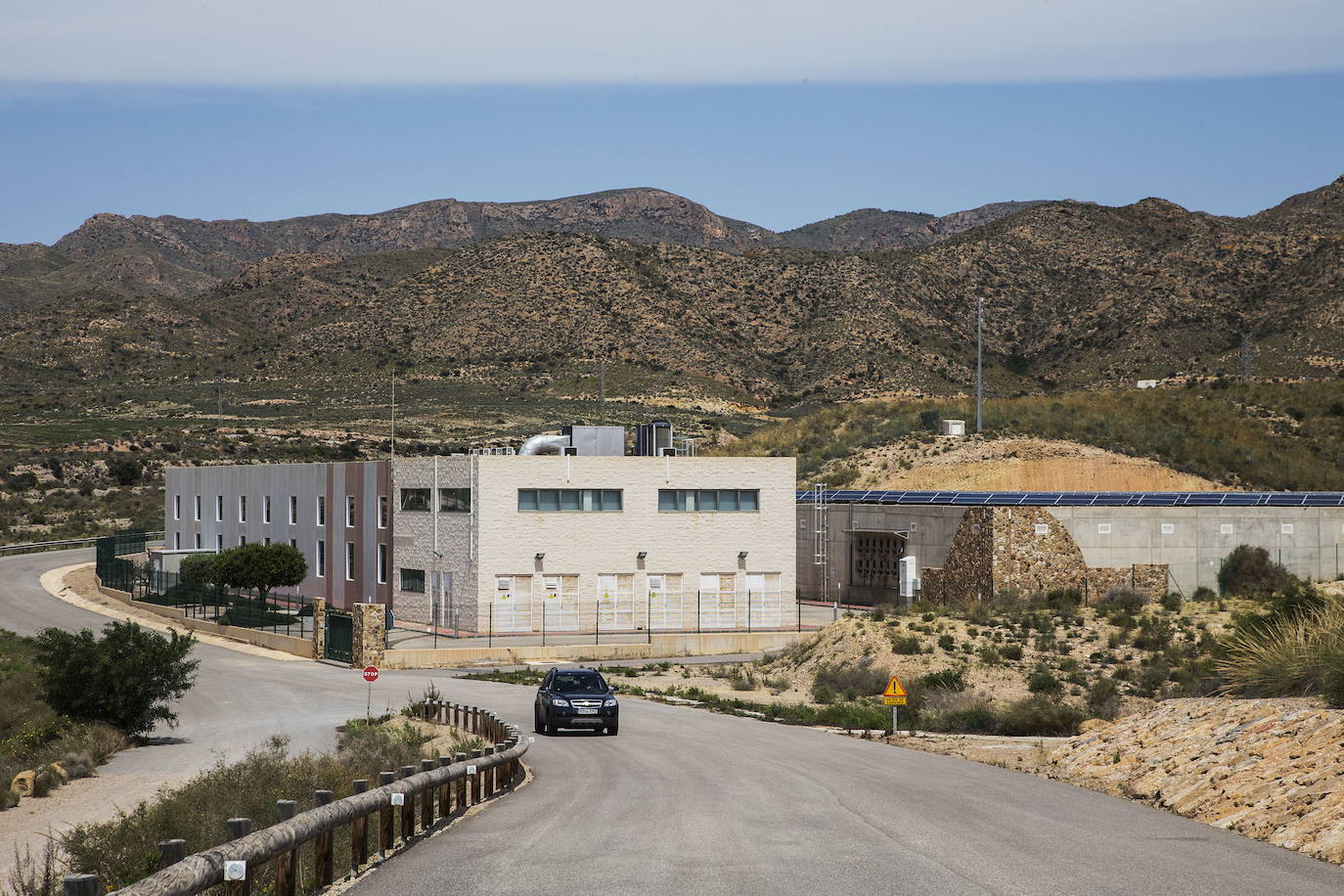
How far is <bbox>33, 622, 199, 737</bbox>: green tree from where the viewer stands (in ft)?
113

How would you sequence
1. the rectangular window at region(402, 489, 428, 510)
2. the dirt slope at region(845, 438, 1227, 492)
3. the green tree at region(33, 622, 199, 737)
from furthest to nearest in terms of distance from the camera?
the dirt slope at region(845, 438, 1227, 492) → the rectangular window at region(402, 489, 428, 510) → the green tree at region(33, 622, 199, 737)

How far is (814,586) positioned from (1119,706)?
3720cm

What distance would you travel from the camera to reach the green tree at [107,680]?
113ft

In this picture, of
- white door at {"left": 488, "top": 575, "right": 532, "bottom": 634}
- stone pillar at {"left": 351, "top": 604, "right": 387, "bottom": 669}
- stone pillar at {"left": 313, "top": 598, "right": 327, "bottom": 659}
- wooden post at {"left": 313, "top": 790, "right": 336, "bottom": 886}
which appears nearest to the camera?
wooden post at {"left": 313, "top": 790, "right": 336, "bottom": 886}

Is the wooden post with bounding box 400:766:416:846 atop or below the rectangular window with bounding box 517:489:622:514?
below

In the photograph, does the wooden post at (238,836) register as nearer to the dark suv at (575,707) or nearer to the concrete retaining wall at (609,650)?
the dark suv at (575,707)

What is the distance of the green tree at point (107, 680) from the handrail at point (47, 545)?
174ft

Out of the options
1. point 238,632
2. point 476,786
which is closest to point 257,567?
point 238,632

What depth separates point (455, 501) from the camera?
56.0m

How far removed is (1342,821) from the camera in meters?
13.7

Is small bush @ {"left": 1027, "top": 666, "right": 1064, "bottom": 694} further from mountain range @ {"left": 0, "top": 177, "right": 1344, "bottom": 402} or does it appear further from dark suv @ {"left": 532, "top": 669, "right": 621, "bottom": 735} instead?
mountain range @ {"left": 0, "top": 177, "right": 1344, "bottom": 402}

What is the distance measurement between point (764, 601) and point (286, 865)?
48341mm

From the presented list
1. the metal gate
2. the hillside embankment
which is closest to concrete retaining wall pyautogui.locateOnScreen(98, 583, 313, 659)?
the metal gate

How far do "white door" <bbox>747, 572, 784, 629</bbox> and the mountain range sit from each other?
6089cm
